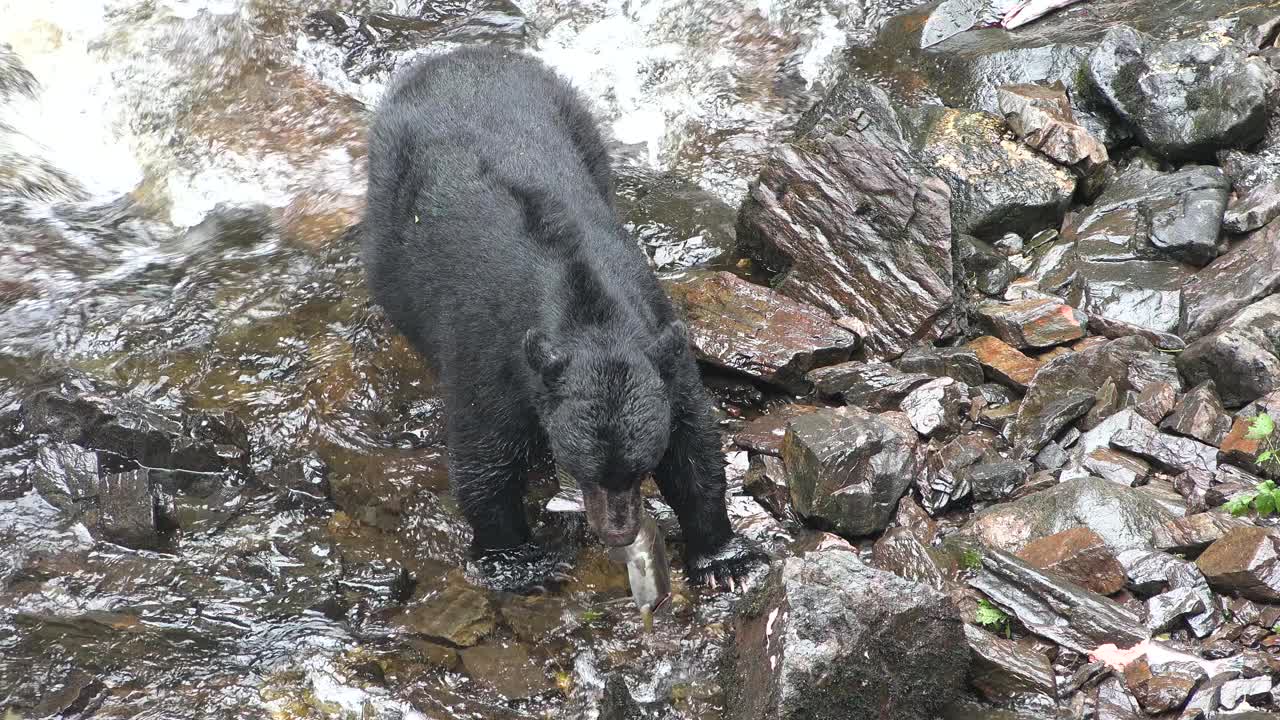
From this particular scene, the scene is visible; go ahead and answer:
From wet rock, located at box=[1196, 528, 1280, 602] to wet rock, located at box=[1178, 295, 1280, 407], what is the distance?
3.99ft

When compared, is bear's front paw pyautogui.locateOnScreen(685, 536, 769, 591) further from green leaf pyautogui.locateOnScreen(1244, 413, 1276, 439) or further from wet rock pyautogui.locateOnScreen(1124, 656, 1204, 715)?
green leaf pyautogui.locateOnScreen(1244, 413, 1276, 439)

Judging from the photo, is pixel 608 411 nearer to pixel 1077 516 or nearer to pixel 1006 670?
pixel 1006 670

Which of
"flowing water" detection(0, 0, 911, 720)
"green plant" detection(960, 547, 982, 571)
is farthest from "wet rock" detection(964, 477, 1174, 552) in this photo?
"flowing water" detection(0, 0, 911, 720)

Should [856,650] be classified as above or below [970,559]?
above

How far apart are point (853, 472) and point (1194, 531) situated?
166cm

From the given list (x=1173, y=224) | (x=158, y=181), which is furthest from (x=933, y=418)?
(x=158, y=181)

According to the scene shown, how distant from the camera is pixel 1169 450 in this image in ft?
19.6

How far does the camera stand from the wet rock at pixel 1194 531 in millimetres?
5277

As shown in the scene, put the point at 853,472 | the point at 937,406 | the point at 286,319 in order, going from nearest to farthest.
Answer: the point at 853,472 < the point at 937,406 < the point at 286,319

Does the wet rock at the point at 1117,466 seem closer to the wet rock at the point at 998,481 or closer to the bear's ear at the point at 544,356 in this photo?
the wet rock at the point at 998,481

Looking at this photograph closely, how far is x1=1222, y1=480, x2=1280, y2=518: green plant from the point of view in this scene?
5312mm

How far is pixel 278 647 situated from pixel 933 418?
12.5ft

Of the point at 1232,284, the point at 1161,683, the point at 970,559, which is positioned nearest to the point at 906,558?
the point at 970,559

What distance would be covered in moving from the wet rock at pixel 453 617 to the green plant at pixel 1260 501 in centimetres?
369
